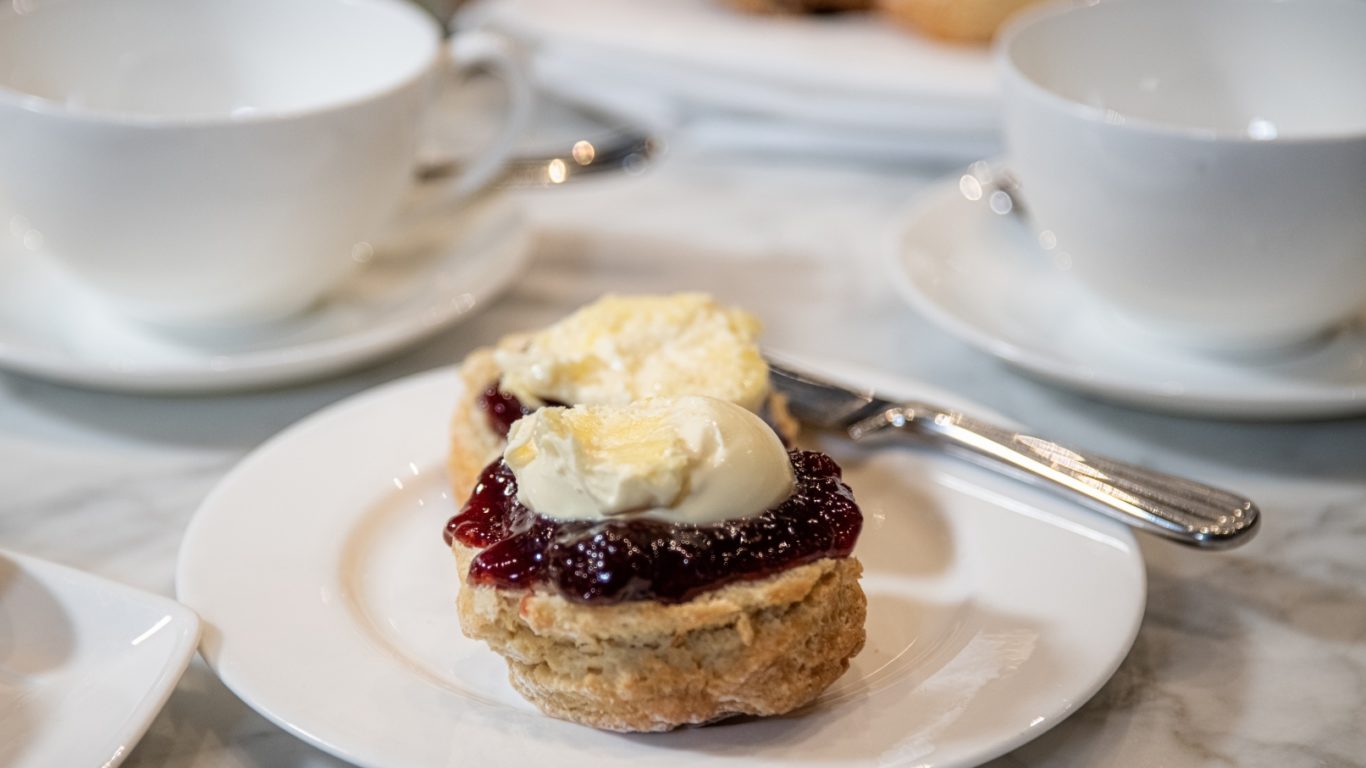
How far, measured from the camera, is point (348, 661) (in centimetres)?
115

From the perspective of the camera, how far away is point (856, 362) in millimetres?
1930

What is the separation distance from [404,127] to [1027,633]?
45.6 inches

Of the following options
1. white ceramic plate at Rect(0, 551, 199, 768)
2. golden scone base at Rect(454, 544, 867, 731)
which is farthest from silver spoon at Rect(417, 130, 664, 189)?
golden scone base at Rect(454, 544, 867, 731)

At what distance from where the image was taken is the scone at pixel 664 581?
1.05m

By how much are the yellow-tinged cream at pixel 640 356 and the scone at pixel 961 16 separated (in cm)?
153

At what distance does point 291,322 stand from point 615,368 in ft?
2.38

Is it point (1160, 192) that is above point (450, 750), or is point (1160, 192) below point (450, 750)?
above

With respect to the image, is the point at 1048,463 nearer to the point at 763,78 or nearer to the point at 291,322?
the point at 291,322

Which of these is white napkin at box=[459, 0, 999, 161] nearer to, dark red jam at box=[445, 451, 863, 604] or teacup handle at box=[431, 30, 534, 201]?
teacup handle at box=[431, 30, 534, 201]

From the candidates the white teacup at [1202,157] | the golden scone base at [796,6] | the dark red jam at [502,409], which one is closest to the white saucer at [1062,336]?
the white teacup at [1202,157]

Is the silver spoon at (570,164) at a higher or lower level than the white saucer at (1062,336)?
lower

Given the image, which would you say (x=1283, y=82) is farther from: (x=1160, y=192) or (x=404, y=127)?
(x=404, y=127)

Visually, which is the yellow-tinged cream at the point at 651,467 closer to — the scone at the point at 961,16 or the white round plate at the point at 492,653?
the white round plate at the point at 492,653

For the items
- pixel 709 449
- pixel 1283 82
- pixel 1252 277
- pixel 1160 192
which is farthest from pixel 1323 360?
pixel 709 449
